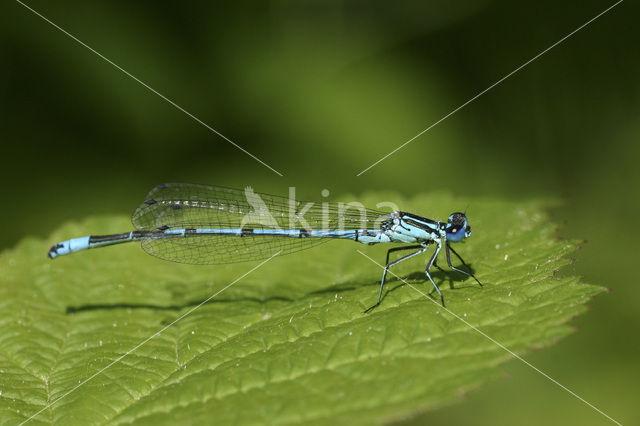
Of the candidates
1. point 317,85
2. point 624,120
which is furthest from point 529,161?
point 317,85

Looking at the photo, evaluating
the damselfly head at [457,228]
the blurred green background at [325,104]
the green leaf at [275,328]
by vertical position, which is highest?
the blurred green background at [325,104]

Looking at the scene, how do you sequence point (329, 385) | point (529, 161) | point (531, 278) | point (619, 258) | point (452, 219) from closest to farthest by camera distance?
point (329, 385) → point (531, 278) → point (452, 219) → point (619, 258) → point (529, 161)

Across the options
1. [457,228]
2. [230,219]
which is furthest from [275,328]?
[230,219]

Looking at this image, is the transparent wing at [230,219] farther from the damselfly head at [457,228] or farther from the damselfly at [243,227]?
the damselfly head at [457,228]

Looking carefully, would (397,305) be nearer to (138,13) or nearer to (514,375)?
(514,375)

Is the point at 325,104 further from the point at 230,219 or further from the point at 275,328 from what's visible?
the point at 275,328

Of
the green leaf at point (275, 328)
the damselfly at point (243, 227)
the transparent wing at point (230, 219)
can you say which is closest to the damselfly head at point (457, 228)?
the damselfly at point (243, 227)
